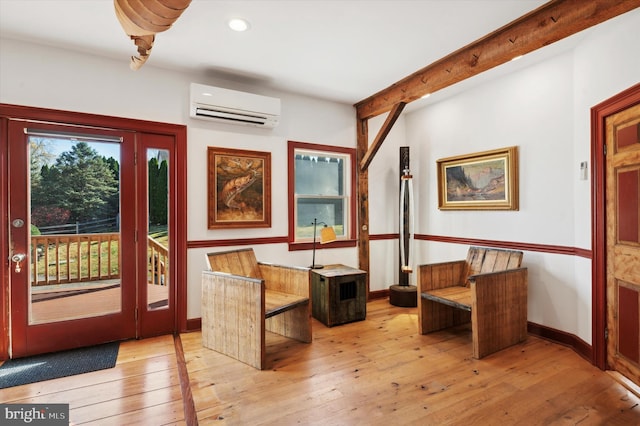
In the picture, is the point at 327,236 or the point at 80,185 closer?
the point at 80,185

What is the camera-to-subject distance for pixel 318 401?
2.09m

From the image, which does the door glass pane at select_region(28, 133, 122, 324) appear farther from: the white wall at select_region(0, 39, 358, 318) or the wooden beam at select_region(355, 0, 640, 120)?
the wooden beam at select_region(355, 0, 640, 120)

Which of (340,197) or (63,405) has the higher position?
(340,197)

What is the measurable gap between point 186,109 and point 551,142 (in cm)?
367

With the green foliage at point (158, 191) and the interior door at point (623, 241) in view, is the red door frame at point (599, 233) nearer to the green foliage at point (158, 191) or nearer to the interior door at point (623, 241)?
the interior door at point (623, 241)

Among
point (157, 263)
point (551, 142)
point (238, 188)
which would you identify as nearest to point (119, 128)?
point (238, 188)

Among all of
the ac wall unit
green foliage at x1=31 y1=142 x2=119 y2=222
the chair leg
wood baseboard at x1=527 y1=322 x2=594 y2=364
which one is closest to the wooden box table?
the chair leg

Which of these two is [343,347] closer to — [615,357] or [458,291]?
[458,291]

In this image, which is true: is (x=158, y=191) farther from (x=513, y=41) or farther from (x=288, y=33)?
(x=513, y=41)

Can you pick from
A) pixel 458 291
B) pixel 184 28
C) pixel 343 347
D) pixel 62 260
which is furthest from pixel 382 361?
pixel 184 28

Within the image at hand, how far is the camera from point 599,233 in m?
2.53

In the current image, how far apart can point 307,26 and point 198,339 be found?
3014 mm

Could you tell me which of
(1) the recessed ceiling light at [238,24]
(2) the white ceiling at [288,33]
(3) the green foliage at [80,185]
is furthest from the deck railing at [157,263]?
(1) the recessed ceiling light at [238,24]

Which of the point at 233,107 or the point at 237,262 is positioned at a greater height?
the point at 233,107
